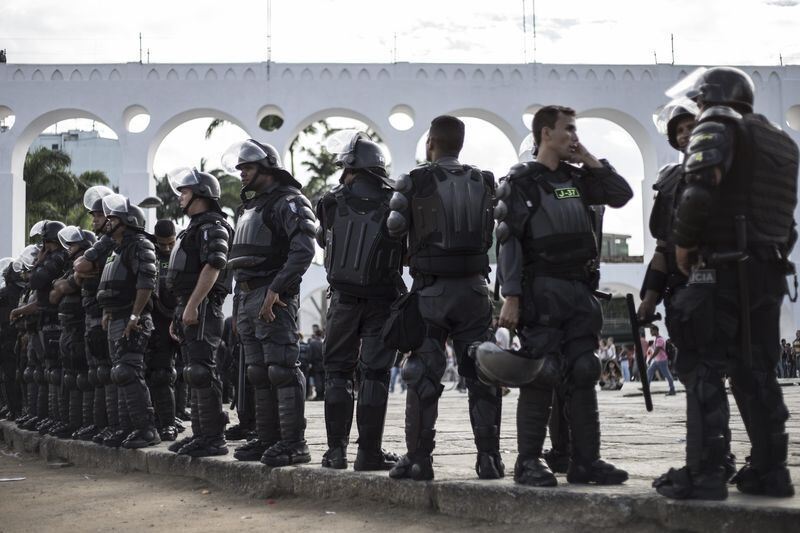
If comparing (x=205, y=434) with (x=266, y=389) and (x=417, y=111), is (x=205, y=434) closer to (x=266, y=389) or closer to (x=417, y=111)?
(x=266, y=389)

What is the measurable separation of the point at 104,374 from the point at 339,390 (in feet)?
10.6

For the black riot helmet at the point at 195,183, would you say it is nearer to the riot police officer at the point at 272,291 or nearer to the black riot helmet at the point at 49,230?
the riot police officer at the point at 272,291

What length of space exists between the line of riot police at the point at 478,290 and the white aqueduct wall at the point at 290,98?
18.4 metres

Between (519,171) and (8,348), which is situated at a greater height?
(519,171)

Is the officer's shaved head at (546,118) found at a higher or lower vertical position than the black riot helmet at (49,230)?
lower

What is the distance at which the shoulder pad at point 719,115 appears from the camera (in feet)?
12.9

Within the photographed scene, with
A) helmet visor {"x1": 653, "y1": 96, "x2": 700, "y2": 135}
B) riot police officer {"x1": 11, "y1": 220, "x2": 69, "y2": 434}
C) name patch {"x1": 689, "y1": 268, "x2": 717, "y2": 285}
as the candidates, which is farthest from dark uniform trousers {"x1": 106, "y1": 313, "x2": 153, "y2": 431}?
name patch {"x1": 689, "y1": 268, "x2": 717, "y2": 285}

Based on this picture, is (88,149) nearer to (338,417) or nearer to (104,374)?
(104,374)

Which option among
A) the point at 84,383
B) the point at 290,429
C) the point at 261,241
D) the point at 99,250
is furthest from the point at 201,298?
the point at 84,383

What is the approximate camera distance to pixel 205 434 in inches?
271

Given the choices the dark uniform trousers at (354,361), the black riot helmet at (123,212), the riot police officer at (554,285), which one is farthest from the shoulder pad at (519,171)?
the black riot helmet at (123,212)

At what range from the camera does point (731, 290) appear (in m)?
3.96

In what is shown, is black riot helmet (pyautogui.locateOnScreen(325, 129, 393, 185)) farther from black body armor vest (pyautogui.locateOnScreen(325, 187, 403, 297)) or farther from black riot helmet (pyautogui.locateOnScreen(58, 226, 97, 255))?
black riot helmet (pyautogui.locateOnScreen(58, 226, 97, 255))

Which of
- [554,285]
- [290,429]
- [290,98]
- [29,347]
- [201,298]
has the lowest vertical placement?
[290,429]
